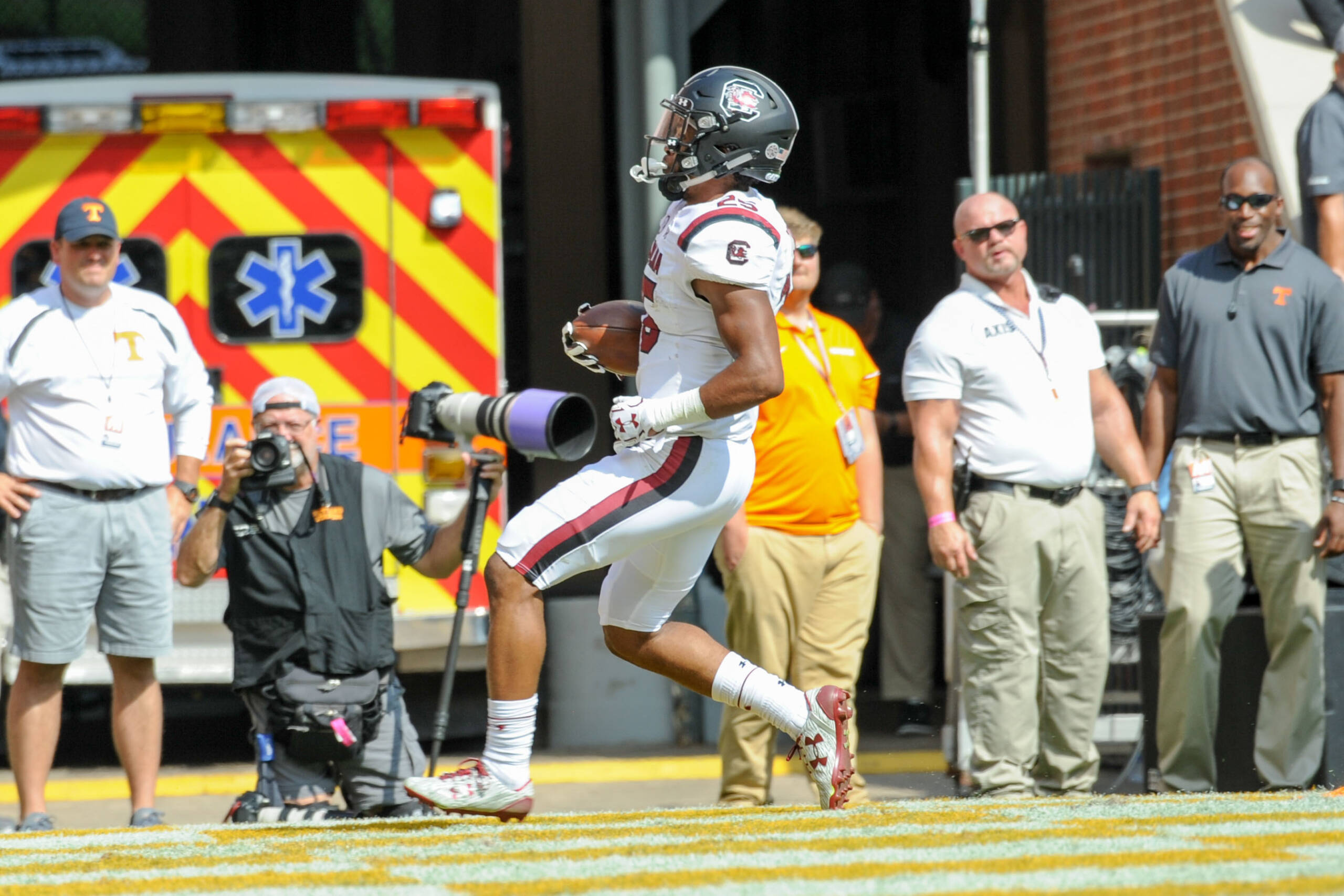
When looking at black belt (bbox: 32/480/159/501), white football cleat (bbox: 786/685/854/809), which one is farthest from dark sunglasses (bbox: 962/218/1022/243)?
black belt (bbox: 32/480/159/501)

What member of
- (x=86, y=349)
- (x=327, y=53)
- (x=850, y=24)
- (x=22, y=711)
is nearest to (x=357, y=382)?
(x=86, y=349)

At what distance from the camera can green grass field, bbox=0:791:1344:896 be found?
3.02 m

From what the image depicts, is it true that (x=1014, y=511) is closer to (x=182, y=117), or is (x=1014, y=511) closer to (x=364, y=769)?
(x=364, y=769)

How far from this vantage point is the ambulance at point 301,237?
21.8 feet

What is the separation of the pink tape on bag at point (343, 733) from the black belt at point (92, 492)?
0.96 meters

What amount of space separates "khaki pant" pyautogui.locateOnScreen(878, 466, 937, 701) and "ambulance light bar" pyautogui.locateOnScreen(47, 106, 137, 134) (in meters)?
3.35

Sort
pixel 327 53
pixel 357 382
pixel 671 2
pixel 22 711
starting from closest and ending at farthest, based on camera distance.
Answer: pixel 22 711 → pixel 357 382 → pixel 671 2 → pixel 327 53

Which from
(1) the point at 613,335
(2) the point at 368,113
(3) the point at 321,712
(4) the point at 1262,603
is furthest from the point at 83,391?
(4) the point at 1262,603

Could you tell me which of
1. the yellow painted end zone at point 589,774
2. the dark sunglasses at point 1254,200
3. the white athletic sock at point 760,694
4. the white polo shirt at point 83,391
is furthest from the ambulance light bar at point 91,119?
the dark sunglasses at point 1254,200

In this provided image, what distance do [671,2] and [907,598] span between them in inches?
105

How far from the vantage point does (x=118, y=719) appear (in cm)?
544

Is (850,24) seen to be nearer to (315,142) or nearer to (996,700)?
(315,142)

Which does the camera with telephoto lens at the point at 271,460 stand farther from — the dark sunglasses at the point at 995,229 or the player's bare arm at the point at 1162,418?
the player's bare arm at the point at 1162,418

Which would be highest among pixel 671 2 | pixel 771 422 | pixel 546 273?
pixel 671 2
